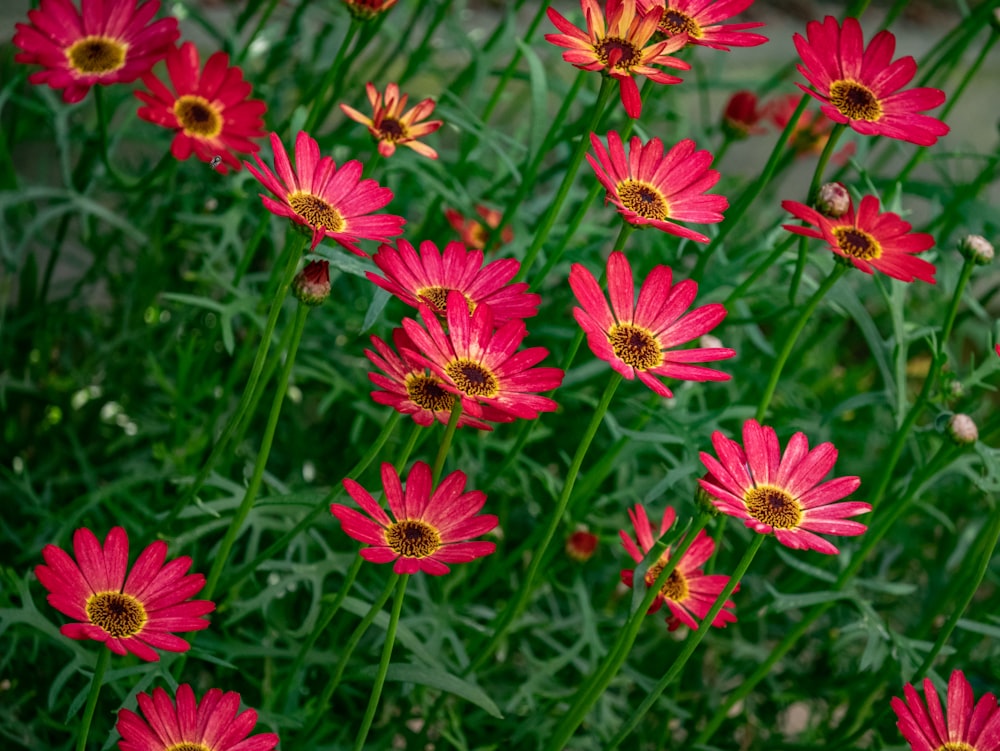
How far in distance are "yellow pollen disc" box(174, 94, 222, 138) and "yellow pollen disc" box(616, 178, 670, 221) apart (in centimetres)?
35

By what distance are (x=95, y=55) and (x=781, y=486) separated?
62cm

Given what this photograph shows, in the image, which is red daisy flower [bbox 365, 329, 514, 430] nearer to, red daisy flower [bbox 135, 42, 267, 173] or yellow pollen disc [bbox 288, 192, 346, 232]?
yellow pollen disc [bbox 288, 192, 346, 232]

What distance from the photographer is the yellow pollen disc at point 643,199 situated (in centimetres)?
73

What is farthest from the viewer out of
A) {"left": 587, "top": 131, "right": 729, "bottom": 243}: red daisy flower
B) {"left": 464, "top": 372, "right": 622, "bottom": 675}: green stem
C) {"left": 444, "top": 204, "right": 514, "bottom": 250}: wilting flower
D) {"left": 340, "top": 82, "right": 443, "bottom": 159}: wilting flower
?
{"left": 444, "top": 204, "right": 514, "bottom": 250}: wilting flower

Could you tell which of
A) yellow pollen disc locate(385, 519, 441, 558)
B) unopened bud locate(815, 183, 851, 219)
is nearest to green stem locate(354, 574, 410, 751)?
yellow pollen disc locate(385, 519, 441, 558)

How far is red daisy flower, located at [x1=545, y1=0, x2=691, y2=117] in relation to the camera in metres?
0.71

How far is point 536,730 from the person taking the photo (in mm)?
945

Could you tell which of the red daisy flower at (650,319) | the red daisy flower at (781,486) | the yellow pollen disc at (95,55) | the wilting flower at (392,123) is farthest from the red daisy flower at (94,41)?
the red daisy flower at (781,486)

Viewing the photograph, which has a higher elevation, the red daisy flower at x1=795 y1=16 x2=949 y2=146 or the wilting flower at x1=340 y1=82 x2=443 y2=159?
the red daisy flower at x1=795 y1=16 x2=949 y2=146

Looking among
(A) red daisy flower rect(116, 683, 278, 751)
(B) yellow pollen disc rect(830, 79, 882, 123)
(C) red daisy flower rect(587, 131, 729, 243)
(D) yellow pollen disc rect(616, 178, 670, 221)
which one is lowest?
(A) red daisy flower rect(116, 683, 278, 751)

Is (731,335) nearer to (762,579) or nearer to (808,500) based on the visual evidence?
(762,579)

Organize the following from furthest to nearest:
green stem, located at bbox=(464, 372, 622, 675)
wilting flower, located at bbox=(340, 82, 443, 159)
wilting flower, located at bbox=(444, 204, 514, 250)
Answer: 1. wilting flower, located at bbox=(444, 204, 514, 250)
2. wilting flower, located at bbox=(340, 82, 443, 159)
3. green stem, located at bbox=(464, 372, 622, 675)

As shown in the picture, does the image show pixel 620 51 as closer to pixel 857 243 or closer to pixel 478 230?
pixel 857 243

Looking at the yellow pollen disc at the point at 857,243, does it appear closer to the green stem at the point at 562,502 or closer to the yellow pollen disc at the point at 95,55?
the green stem at the point at 562,502
